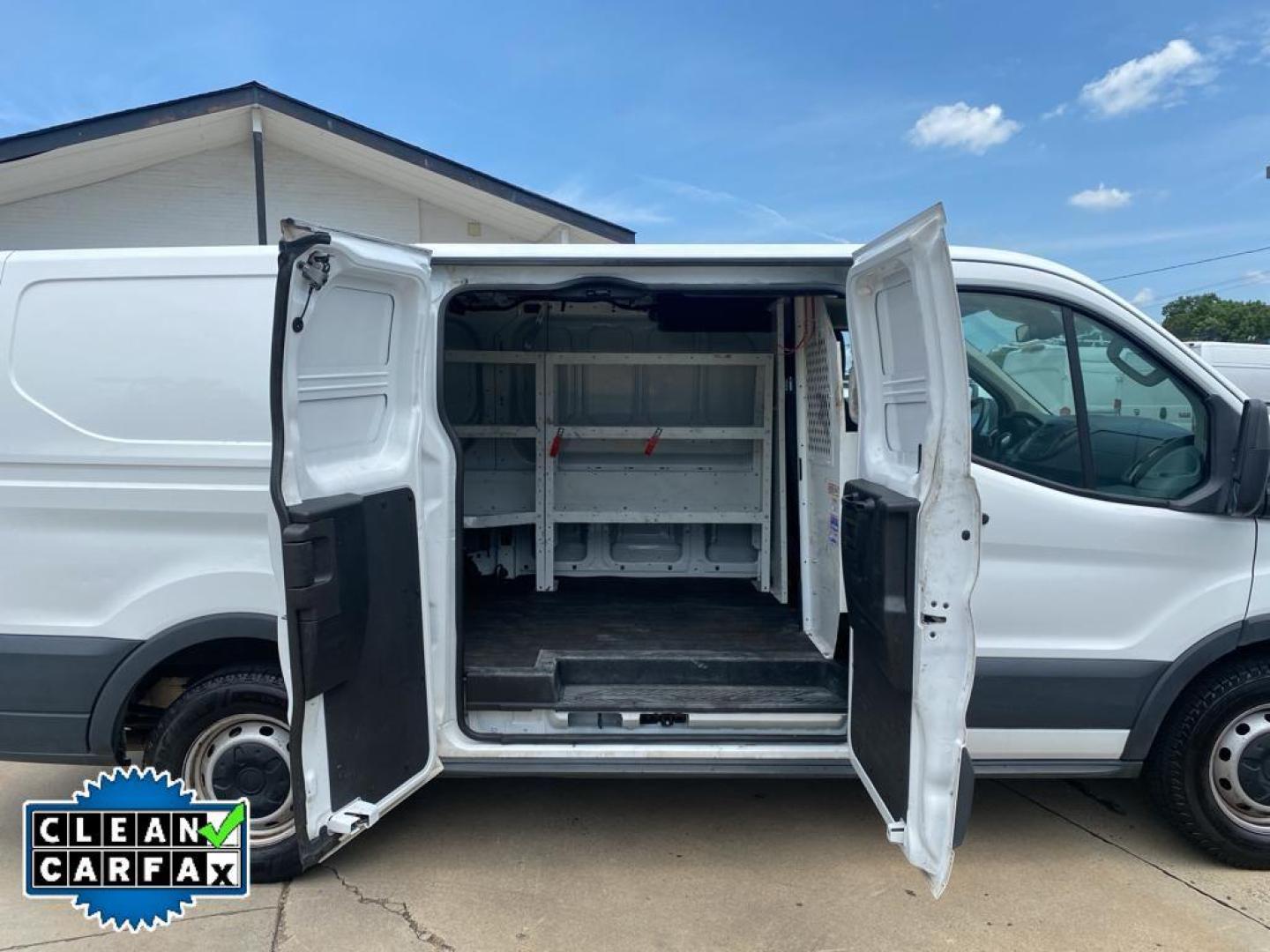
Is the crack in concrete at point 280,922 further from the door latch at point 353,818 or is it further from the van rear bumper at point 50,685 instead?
the van rear bumper at point 50,685

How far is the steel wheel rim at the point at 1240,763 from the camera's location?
2.95 meters

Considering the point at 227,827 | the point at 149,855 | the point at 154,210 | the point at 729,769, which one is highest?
the point at 154,210

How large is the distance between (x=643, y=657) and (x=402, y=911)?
1313 millimetres

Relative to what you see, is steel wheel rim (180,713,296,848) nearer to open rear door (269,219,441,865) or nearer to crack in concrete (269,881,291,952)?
crack in concrete (269,881,291,952)

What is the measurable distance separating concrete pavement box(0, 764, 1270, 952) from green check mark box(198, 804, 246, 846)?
0.76ft

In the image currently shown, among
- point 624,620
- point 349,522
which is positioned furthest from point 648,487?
point 349,522

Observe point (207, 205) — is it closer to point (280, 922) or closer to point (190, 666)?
point (190, 666)

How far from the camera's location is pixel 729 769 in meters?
3.01

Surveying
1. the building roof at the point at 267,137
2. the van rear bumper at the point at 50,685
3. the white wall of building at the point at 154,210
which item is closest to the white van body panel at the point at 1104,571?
the van rear bumper at the point at 50,685

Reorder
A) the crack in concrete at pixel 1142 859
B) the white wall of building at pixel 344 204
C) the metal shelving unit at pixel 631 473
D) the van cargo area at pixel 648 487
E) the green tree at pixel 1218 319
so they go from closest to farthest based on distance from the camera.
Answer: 1. the crack in concrete at pixel 1142 859
2. the van cargo area at pixel 648 487
3. the metal shelving unit at pixel 631 473
4. the white wall of building at pixel 344 204
5. the green tree at pixel 1218 319

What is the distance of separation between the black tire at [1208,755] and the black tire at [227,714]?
10.8 ft

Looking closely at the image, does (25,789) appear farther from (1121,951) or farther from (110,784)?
(1121,951)

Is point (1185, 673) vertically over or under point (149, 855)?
over

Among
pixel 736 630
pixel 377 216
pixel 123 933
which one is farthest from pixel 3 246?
pixel 736 630
